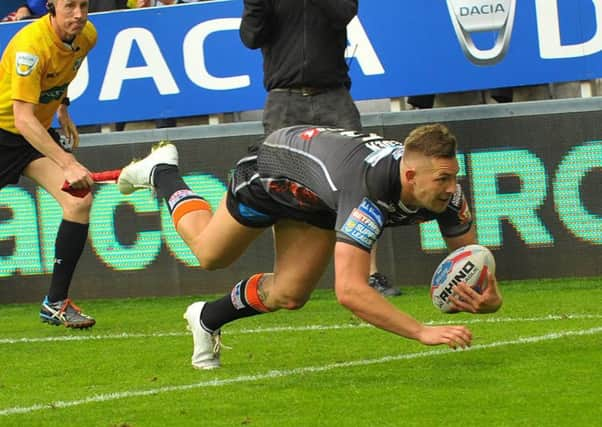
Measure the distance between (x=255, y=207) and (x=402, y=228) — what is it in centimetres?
391

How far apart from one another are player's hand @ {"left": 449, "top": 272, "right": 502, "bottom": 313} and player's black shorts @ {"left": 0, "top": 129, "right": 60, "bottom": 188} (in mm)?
3970

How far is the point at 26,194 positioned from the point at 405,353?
4.96 metres

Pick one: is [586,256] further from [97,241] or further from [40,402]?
[40,402]

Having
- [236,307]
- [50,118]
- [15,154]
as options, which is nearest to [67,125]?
[50,118]

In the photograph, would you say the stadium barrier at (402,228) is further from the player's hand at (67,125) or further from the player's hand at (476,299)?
the player's hand at (476,299)

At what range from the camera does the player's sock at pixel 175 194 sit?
8254 mm

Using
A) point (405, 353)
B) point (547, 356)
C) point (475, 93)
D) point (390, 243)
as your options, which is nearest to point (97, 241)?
point (390, 243)

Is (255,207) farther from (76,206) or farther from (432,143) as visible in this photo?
(76,206)

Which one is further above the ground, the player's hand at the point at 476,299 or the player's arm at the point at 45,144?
the player's arm at the point at 45,144

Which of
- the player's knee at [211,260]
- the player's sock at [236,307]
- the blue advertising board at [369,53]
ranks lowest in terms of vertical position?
the player's sock at [236,307]

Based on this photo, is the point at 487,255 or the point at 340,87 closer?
the point at 487,255

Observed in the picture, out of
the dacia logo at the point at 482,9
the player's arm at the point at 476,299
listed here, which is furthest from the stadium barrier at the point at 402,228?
the player's arm at the point at 476,299

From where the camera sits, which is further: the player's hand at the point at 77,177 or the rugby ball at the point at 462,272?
the player's hand at the point at 77,177

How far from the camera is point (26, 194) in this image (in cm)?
1209
